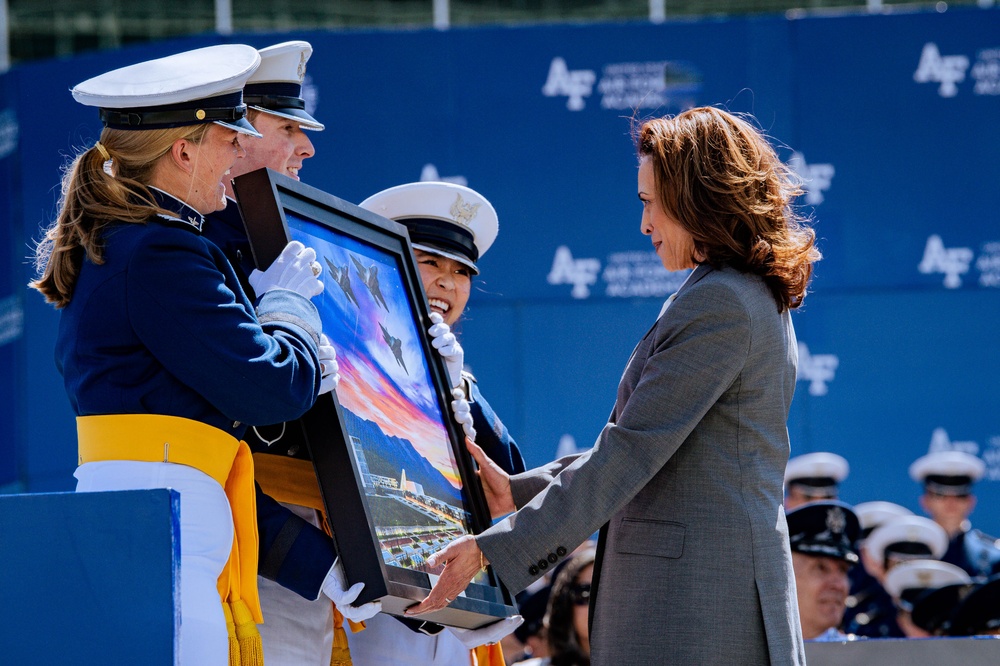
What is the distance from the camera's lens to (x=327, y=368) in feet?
8.05

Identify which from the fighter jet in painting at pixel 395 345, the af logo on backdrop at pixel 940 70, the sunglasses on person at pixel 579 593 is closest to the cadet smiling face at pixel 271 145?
the fighter jet in painting at pixel 395 345

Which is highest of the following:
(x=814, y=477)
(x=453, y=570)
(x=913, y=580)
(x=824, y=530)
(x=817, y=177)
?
(x=817, y=177)

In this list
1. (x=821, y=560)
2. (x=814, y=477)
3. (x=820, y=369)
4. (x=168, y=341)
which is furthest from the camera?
(x=820, y=369)

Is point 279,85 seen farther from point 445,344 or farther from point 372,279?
point 445,344

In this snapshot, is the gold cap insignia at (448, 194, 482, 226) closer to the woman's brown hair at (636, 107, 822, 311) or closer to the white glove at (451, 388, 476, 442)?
the white glove at (451, 388, 476, 442)

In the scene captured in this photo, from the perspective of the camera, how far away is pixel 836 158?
687 cm

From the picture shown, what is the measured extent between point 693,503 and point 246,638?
88 centimetres

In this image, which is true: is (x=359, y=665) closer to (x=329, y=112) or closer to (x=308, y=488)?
Result: (x=308, y=488)

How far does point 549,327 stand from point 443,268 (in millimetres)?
3338

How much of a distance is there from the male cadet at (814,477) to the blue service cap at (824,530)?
81 centimetres

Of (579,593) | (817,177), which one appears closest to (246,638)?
(579,593)

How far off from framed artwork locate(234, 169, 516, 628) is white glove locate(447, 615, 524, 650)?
0.04 m

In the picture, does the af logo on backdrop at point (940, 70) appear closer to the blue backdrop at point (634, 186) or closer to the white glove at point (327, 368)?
the blue backdrop at point (634, 186)

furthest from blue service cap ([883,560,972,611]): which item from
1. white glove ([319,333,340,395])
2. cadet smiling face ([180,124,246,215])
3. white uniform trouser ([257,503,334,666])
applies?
cadet smiling face ([180,124,246,215])
